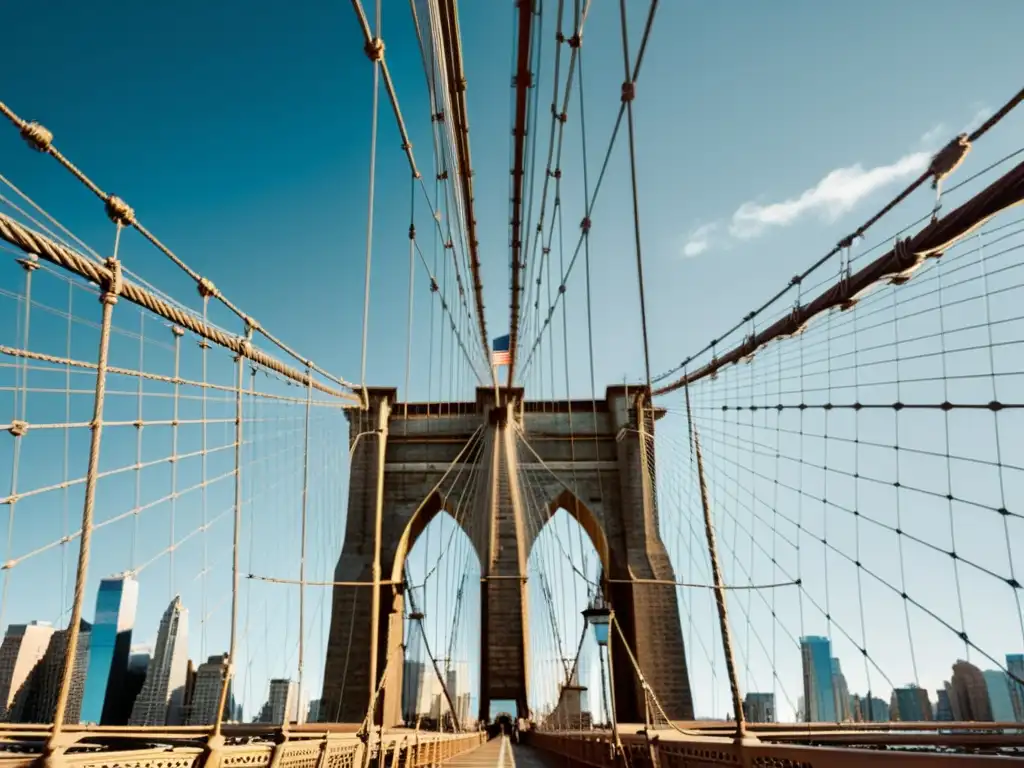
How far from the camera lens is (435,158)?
517 inches

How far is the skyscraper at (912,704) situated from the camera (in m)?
7.33

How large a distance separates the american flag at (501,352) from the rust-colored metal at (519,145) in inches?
7.2

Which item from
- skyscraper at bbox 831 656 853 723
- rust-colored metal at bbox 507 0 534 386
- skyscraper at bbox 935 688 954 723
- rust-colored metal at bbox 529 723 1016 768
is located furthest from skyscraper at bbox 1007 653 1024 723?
rust-colored metal at bbox 507 0 534 386

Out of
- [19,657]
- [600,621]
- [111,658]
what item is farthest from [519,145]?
[111,658]

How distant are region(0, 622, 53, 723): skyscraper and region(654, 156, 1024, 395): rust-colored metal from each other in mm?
8112

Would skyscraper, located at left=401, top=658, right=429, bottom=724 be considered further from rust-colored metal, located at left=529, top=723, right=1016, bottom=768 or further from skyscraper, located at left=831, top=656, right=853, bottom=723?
rust-colored metal, located at left=529, top=723, right=1016, bottom=768

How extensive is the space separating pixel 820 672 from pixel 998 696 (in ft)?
10.9

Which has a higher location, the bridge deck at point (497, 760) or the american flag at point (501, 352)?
the american flag at point (501, 352)

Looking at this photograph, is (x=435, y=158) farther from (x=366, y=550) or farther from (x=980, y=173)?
(x=366, y=550)

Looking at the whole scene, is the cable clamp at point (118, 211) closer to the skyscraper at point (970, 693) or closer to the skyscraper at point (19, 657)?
the skyscraper at point (19, 657)

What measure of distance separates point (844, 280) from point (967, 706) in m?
4.82

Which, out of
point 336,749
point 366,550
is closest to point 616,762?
point 336,749

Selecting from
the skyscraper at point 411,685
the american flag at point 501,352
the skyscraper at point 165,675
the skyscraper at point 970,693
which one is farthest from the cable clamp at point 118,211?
the skyscraper at point 411,685

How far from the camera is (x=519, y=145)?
1252cm
